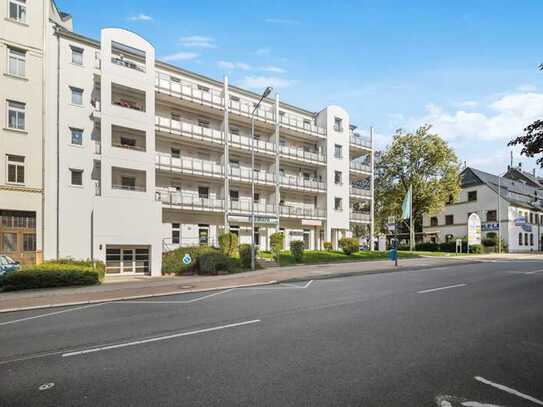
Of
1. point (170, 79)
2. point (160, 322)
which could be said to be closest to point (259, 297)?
point (160, 322)

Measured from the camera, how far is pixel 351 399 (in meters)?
3.73

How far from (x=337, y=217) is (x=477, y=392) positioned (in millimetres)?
34344

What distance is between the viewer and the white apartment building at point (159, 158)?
72.0 ft

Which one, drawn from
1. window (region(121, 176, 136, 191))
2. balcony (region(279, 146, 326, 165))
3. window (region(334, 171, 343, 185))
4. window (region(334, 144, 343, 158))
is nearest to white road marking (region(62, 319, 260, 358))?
window (region(121, 176, 136, 191))

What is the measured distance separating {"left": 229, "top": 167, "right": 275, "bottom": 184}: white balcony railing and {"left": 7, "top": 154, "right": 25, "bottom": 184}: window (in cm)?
1553

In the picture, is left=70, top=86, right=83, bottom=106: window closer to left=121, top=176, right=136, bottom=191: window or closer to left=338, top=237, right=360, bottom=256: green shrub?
left=121, top=176, right=136, bottom=191: window

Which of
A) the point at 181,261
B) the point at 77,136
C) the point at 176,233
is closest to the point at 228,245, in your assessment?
the point at 181,261

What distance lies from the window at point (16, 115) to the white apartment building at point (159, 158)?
360 millimetres

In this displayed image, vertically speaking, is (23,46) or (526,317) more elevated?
(23,46)

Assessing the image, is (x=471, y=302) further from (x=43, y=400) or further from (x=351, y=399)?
(x=43, y=400)

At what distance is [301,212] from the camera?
35062mm

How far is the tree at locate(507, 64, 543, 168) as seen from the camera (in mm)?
9142

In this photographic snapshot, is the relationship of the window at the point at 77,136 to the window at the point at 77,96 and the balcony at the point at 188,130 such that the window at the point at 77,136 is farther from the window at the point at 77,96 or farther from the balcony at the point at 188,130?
the balcony at the point at 188,130

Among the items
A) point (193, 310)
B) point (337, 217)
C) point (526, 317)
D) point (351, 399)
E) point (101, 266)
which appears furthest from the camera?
point (337, 217)
